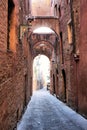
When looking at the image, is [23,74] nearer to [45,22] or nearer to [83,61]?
[83,61]

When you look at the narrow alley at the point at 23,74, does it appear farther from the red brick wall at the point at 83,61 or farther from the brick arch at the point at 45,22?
the brick arch at the point at 45,22

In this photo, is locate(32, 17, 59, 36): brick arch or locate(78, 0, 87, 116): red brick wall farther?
locate(32, 17, 59, 36): brick arch

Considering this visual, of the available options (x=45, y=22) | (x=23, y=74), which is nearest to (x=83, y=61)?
(x=23, y=74)

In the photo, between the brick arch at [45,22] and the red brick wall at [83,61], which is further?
the brick arch at [45,22]

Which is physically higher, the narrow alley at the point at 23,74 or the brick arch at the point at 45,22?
the brick arch at the point at 45,22

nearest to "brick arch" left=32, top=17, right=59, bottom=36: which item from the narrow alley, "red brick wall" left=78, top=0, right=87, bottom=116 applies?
the narrow alley

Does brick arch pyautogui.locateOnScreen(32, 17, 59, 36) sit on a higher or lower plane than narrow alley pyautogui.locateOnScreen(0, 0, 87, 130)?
higher

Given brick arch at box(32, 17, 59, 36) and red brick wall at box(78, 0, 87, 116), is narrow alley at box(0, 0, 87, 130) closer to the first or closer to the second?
red brick wall at box(78, 0, 87, 116)

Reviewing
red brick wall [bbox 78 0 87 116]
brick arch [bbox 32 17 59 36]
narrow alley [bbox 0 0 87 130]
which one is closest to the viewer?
narrow alley [bbox 0 0 87 130]

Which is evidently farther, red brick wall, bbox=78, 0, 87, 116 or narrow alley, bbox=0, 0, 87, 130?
red brick wall, bbox=78, 0, 87, 116

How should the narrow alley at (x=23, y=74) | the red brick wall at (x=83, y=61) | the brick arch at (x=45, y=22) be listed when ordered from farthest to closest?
the brick arch at (x=45, y=22), the red brick wall at (x=83, y=61), the narrow alley at (x=23, y=74)

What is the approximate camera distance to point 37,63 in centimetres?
4731

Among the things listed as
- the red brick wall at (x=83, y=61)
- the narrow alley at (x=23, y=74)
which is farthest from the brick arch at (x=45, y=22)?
the red brick wall at (x=83, y=61)

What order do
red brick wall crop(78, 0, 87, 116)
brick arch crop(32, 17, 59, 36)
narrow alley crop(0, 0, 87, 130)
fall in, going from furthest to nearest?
brick arch crop(32, 17, 59, 36), red brick wall crop(78, 0, 87, 116), narrow alley crop(0, 0, 87, 130)
